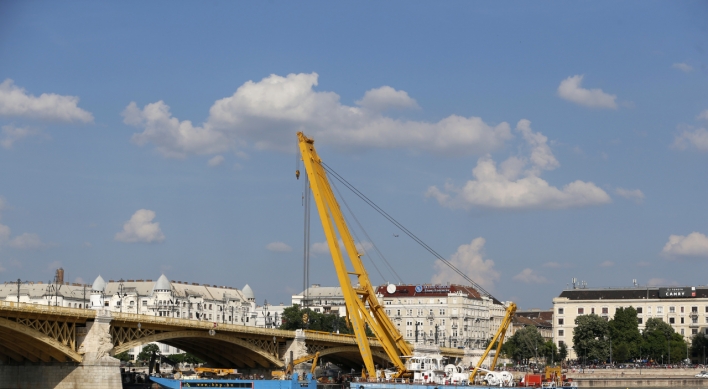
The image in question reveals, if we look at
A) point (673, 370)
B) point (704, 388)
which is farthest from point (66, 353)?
point (673, 370)

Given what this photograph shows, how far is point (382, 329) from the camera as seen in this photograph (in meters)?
113

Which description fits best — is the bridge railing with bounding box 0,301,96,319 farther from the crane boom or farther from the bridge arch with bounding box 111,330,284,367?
the crane boom

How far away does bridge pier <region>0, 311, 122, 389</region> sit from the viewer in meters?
110

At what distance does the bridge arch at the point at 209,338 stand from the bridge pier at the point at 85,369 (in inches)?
118

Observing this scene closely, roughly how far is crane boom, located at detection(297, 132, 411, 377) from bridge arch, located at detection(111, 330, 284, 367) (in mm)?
→ 22506

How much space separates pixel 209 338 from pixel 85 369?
851 inches

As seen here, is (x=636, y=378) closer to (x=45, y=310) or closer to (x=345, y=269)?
(x=345, y=269)

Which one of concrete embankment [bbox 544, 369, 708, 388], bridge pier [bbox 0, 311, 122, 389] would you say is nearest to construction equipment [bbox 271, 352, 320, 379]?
bridge pier [bbox 0, 311, 122, 389]

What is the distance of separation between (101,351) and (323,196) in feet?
97.5

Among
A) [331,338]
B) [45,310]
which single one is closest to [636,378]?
[331,338]

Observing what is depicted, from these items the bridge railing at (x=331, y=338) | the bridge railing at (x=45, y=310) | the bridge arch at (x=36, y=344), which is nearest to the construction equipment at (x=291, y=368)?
the bridge railing at (x=331, y=338)

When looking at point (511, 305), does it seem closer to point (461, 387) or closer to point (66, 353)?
point (461, 387)

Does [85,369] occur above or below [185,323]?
below

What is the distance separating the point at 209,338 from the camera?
129 meters
